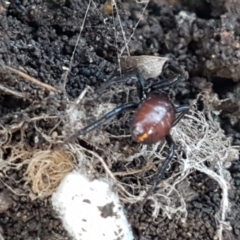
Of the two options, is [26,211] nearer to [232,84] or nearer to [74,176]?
[74,176]

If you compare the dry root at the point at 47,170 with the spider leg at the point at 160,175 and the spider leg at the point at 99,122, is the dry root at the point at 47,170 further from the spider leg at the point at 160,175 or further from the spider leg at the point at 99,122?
the spider leg at the point at 160,175

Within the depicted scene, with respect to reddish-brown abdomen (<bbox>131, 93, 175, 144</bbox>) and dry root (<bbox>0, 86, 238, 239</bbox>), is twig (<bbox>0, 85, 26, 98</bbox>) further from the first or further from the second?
reddish-brown abdomen (<bbox>131, 93, 175, 144</bbox>)

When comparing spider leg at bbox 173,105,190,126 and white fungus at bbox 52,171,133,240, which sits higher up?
spider leg at bbox 173,105,190,126

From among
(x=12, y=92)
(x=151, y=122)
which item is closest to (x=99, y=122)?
(x=151, y=122)

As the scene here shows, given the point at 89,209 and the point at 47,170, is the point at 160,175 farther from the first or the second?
the point at 47,170

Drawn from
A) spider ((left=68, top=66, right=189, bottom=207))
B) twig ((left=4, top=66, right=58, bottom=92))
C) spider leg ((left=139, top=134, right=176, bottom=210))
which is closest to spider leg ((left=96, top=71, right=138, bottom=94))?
spider ((left=68, top=66, right=189, bottom=207))
